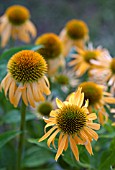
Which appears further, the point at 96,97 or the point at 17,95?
the point at 96,97

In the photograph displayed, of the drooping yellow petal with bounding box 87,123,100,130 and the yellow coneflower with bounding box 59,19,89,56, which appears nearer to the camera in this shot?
the drooping yellow petal with bounding box 87,123,100,130

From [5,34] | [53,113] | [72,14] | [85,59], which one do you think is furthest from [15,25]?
[72,14]

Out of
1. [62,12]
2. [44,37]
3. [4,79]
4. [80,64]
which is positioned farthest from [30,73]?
[62,12]

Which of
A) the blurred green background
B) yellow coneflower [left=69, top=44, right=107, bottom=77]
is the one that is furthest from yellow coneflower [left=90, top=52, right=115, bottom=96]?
the blurred green background

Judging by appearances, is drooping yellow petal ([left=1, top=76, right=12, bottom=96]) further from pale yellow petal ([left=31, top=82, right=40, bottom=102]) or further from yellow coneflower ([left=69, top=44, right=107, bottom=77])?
yellow coneflower ([left=69, top=44, right=107, bottom=77])

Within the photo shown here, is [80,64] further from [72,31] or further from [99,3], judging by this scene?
[99,3]

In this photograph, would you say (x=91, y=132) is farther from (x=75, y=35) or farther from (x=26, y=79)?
(x=75, y=35)

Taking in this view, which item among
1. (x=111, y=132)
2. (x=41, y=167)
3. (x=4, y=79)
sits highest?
(x=4, y=79)
